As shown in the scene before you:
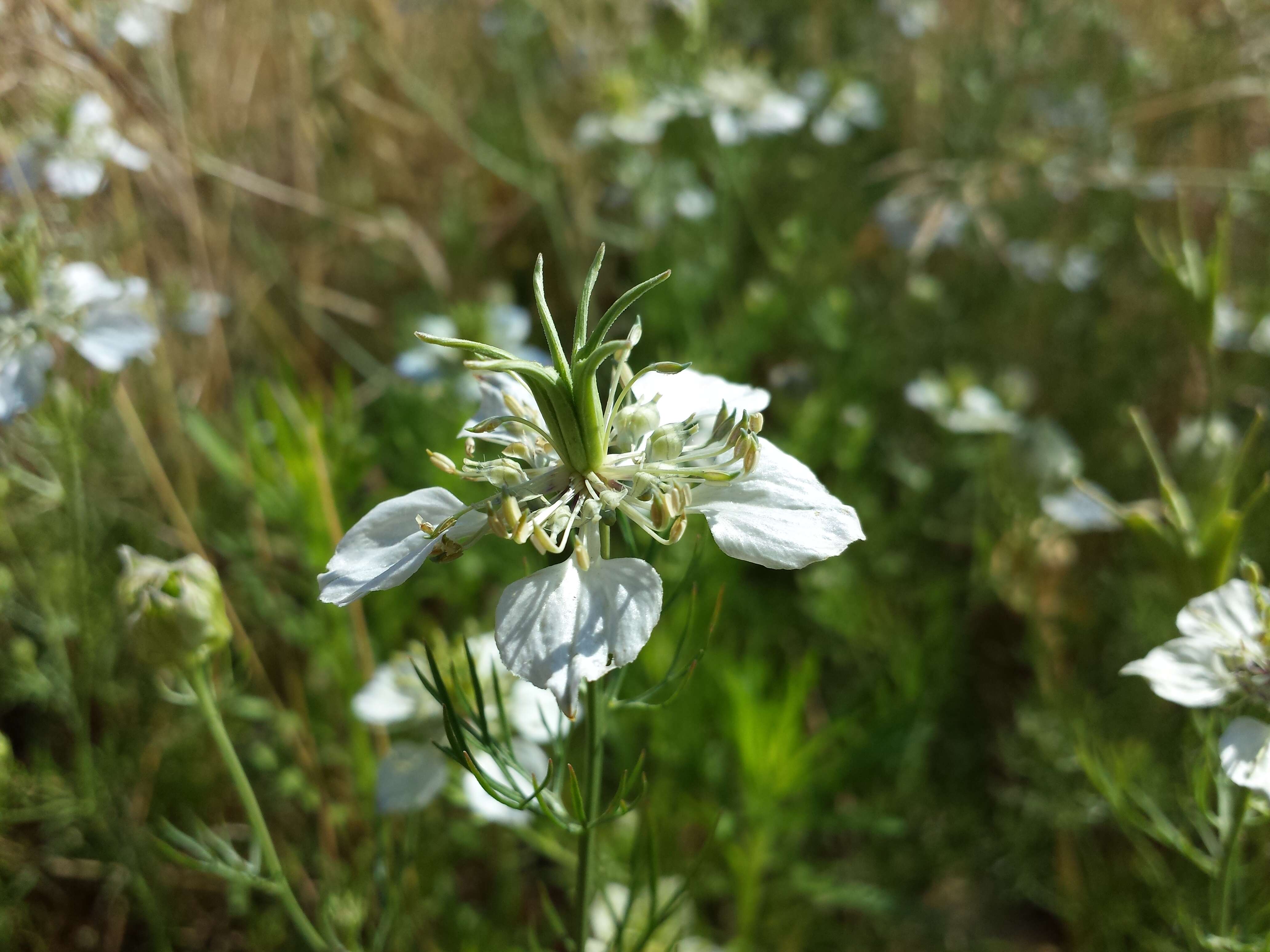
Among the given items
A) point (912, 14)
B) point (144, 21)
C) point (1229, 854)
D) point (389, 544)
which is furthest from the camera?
point (912, 14)

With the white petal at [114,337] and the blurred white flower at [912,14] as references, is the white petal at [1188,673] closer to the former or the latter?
the white petal at [114,337]

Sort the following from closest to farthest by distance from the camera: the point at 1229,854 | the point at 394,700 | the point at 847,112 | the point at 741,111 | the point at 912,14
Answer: the point at 1229,854 → the point at 394,700 → the point at 741,111 → the point at 847,112 → the point at 912,14

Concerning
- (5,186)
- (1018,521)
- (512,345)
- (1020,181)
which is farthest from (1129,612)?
(5,186)

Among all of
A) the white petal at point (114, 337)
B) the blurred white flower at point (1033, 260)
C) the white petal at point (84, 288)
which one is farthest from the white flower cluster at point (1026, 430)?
the white petal at point (84, 288)

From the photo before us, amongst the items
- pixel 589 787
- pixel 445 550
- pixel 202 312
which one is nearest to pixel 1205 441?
pixel 589 787

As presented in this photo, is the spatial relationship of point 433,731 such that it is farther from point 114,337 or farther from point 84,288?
point 84,288

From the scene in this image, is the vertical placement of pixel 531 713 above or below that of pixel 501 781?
above

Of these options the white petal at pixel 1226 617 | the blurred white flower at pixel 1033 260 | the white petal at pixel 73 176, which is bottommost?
the blurred white flower at pixel 1033 260
